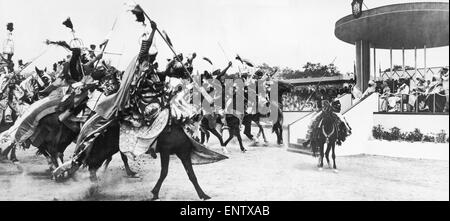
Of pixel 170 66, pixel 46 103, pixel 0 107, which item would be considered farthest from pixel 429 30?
pixel 0 107

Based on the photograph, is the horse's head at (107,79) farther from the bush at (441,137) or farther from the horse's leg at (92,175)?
the bush at (441,137)

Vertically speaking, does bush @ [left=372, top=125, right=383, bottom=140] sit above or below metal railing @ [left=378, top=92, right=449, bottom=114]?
below

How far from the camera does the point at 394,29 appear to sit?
9945 mm

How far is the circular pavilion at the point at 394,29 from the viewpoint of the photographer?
6914mm

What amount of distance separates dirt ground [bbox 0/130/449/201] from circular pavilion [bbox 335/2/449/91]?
2.34m

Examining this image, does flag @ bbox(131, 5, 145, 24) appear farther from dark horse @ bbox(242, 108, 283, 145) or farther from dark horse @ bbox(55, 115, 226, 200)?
dark horse @ bbox(242, 108, 283, 145)

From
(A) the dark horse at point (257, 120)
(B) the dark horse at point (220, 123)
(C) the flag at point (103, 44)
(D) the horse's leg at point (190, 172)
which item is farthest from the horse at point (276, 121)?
(D) the horse's leg at point (190, 172)

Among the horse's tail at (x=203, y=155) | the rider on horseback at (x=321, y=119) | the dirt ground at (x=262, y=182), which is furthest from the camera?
the rider on horseback at (x=321, y=119)

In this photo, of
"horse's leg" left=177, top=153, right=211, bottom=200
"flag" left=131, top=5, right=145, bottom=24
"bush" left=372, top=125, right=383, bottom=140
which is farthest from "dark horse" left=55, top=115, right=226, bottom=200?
"bush" left=372, top=125, right=383, bottom=140

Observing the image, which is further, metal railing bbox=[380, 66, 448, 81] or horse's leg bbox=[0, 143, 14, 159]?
metal railing bbox=[380, 66, 448, 81]

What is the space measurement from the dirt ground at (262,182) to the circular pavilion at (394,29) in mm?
2339

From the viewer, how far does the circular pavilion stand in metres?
6.91
